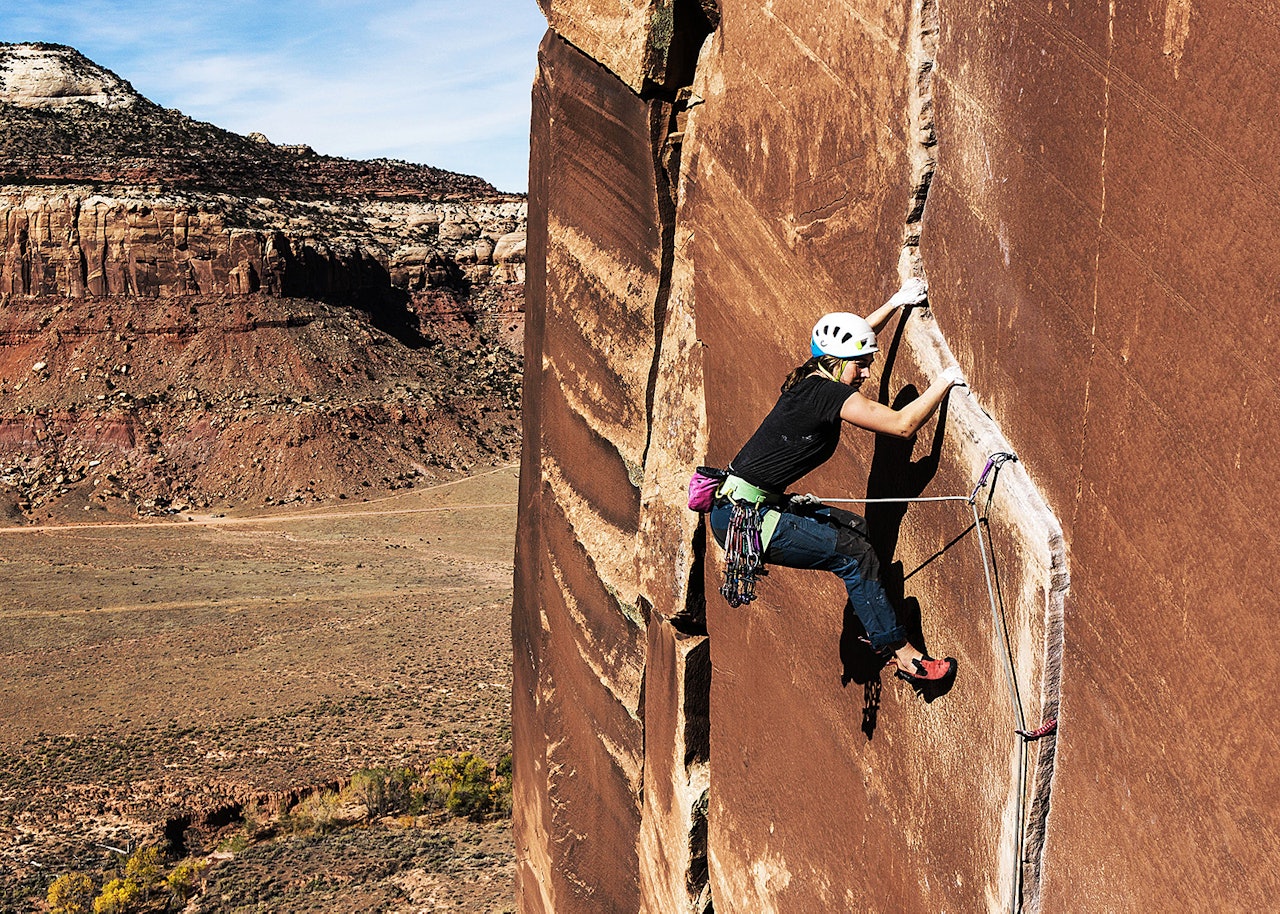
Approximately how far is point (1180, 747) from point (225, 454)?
1914 inches

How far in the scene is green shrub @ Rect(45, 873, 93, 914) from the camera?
15636mm

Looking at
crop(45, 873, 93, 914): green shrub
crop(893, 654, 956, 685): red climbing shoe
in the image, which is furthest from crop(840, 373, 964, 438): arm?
crop(45, 873, 93, 914): green shrub

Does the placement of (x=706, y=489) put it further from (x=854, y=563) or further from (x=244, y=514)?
(x=244, y=514)

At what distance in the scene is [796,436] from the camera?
17.1 ft

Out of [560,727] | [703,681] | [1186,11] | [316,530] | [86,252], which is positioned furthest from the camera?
[86,252]

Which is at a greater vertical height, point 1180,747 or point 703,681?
point 1180,747

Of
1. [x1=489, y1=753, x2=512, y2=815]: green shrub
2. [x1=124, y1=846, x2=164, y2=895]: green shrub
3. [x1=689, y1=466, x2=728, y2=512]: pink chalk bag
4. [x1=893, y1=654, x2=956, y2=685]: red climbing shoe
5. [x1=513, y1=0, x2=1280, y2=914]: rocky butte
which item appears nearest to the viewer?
[x1=513, y1=0, x2=1280, y2=914]: rocky butte

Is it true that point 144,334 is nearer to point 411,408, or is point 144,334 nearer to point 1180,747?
point 411,408

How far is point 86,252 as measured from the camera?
51688mm

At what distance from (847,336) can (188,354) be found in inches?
2022

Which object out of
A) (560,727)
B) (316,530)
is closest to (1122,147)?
(560,727)

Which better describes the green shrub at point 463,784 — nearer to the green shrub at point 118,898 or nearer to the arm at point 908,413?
the green shrub at point 118,898

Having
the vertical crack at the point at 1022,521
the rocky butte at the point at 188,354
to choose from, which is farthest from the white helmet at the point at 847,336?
the rocky butte at the point at 188,354

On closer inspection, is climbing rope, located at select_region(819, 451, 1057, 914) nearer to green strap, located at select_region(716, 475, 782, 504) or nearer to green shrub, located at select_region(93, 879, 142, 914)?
green strap, located at select_region(716, 475, 782, 504)
